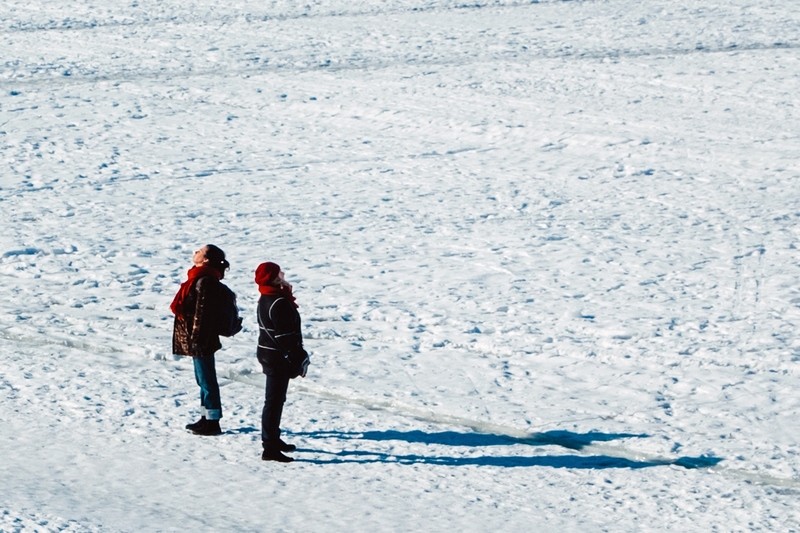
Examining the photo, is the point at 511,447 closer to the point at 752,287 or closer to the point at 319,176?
the point at 752,287

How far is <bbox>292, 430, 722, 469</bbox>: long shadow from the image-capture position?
22.7 feet

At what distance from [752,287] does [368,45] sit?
8.86 m

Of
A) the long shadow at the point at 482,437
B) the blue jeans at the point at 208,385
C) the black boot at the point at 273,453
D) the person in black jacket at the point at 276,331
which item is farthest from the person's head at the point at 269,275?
the long shadow at the point at 482,437

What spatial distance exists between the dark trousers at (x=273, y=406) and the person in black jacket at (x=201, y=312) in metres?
0.44

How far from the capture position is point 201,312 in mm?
6871

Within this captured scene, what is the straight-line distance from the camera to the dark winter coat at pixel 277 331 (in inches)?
258

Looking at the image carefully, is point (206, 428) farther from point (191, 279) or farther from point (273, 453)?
point (191, 279)

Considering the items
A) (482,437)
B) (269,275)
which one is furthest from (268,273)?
(482,437)

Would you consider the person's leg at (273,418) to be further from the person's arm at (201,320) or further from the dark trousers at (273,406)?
the person's arm at (201,320)

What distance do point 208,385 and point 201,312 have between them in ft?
1.47

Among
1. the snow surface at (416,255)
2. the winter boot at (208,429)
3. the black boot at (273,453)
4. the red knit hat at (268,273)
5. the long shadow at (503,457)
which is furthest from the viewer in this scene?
the winter boot at (208,429)

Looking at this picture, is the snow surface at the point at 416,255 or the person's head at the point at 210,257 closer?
the snow surface at the point at 416,255

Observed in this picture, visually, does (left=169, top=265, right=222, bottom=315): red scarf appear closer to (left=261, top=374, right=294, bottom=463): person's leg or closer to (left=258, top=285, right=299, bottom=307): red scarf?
(left=258, top=285, right=299, bottom=307): red scarf

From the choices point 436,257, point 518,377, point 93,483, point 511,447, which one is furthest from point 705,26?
point 93,483
